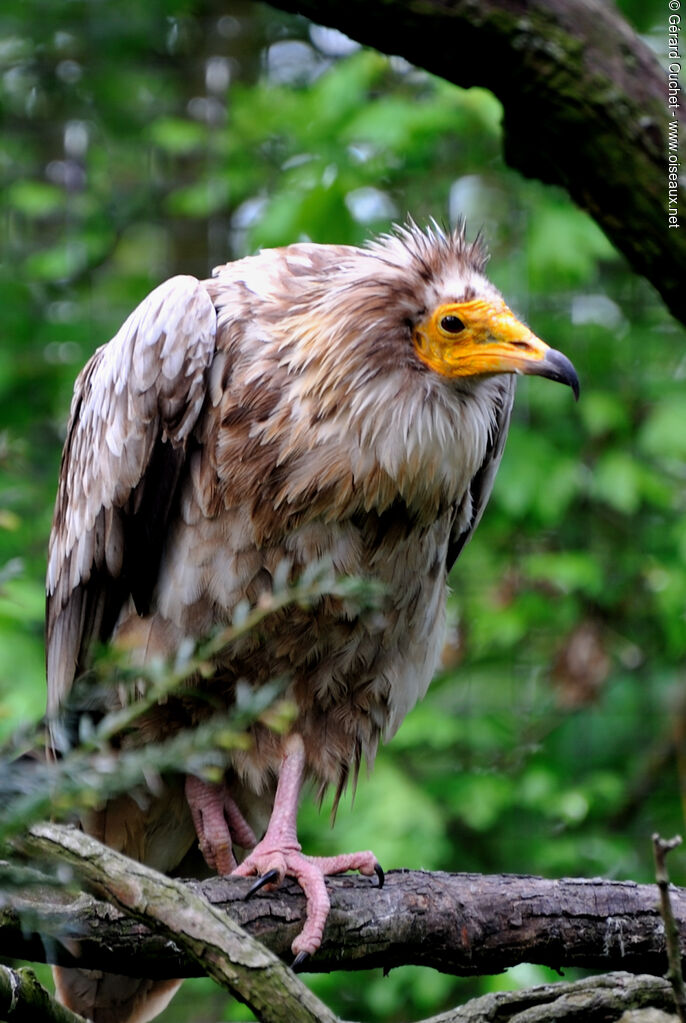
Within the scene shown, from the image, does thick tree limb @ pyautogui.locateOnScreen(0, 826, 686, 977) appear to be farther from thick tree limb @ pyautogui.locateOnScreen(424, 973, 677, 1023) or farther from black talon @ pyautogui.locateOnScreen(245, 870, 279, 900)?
thick tree limb @ pyautogui.locateOnScreen(424, 973, 677, 1023)

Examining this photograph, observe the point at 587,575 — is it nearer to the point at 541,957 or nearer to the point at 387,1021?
the point at 387,1021

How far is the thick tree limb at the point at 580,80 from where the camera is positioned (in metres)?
3.33

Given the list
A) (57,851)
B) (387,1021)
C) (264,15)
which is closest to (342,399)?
(57,851)

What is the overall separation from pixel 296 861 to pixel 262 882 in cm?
18

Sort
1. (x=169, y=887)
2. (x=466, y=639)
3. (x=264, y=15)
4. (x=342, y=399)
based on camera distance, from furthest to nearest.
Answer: (x=264, y=15) → (x=466, y=639) → (x=342, y=399) → (x=169, y=887)

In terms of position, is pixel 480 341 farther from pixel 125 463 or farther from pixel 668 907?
pixel 668 907

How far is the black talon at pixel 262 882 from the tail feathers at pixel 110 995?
0.93m

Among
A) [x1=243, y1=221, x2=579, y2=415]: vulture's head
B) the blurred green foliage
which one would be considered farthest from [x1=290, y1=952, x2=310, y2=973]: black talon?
the blurred green foliage

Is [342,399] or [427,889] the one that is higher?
[342,399]

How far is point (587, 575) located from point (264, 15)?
407 centimetres

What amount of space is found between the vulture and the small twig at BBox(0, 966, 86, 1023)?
835mm

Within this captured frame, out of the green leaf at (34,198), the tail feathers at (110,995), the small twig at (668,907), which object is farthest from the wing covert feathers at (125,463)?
the green leaf at (34,198)

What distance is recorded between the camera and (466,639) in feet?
22.5

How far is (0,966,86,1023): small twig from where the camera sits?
1941mm
